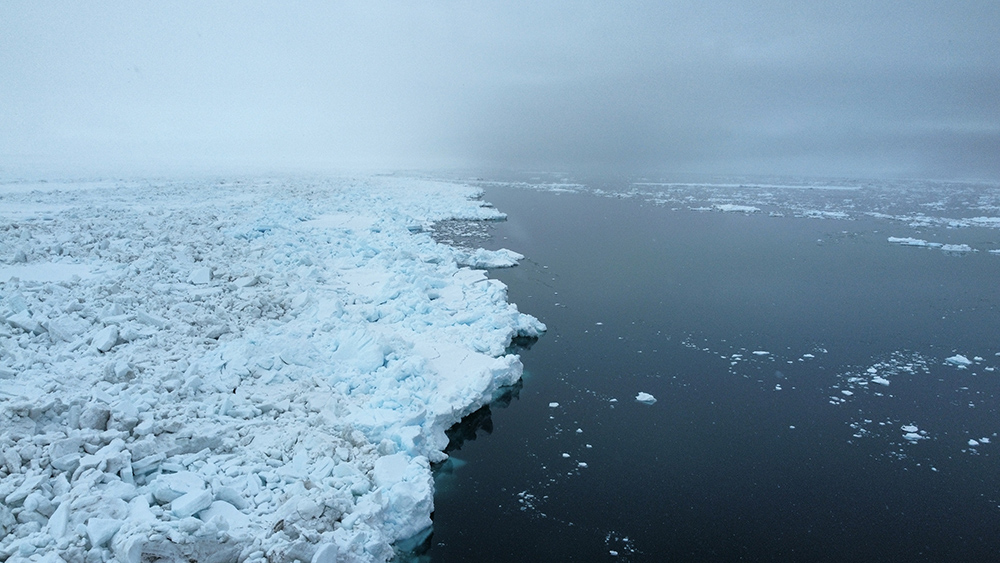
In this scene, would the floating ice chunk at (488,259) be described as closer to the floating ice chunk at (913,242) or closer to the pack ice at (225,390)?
the pack ice at (225,390)

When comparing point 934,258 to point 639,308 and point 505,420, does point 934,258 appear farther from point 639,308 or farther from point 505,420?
point 505,420

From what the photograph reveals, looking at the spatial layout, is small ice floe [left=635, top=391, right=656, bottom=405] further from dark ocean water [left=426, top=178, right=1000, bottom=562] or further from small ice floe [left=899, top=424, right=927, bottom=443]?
small ice floe [left=899, top=424, right=927, bottom=443]

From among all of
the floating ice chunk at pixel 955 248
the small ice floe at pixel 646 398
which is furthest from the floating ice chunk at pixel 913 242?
the small ice floe at pixel 646 398

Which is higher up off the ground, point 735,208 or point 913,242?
point 735,208

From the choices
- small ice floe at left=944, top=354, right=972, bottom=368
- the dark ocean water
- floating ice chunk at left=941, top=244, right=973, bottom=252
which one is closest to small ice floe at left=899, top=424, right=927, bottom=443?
the dark ocean water

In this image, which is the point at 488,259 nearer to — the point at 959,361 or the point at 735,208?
the point at 959,361

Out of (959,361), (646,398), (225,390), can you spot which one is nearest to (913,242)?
(959,361)
